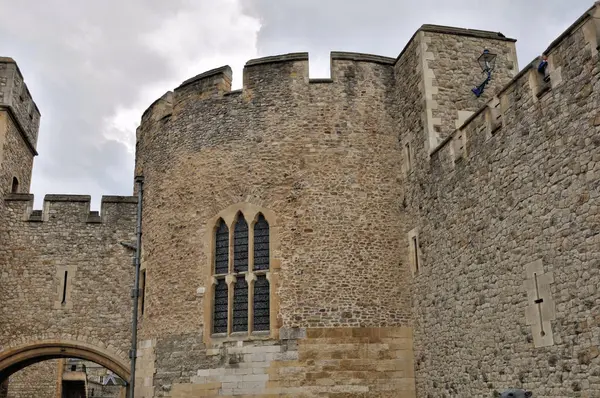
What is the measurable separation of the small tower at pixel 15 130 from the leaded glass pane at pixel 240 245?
6.87 m

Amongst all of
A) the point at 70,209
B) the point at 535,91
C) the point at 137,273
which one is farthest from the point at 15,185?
the point at 535,91

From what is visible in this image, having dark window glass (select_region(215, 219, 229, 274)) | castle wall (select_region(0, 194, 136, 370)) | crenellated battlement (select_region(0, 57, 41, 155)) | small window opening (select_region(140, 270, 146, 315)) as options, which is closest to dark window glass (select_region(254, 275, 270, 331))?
dark window glass (select_region(215, 219, 229, 274))

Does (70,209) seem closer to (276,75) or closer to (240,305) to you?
(240,305)

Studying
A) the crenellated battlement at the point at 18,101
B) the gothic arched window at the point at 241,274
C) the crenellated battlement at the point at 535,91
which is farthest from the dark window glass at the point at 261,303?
the crenellated battlement at the point at 18,101

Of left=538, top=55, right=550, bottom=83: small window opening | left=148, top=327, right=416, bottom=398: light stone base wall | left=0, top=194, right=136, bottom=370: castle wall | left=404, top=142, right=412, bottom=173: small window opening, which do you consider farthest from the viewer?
left=0, top=194, right=136, bottom=370: castle wall

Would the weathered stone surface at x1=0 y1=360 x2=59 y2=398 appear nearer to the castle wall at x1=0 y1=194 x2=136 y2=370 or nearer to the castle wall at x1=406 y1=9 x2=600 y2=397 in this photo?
the castle wall at x1=0 y1=194 x2=136 y2=370

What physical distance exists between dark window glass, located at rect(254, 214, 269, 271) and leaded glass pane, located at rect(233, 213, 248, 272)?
0.21 m

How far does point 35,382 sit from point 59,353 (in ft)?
18.4

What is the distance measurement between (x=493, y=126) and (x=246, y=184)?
4.94 metres

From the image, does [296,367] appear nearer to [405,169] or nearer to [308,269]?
[308,269]

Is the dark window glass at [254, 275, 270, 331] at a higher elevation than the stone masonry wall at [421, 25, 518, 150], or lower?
lower

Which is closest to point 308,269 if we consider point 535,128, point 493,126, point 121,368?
point 493,126

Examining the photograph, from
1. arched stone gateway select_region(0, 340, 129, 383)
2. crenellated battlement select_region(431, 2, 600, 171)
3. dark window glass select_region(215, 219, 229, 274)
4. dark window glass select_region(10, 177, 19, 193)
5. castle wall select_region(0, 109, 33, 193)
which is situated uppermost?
castle wall select_region(0, 109, 33, 193)

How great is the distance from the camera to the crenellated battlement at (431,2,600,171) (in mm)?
7310
